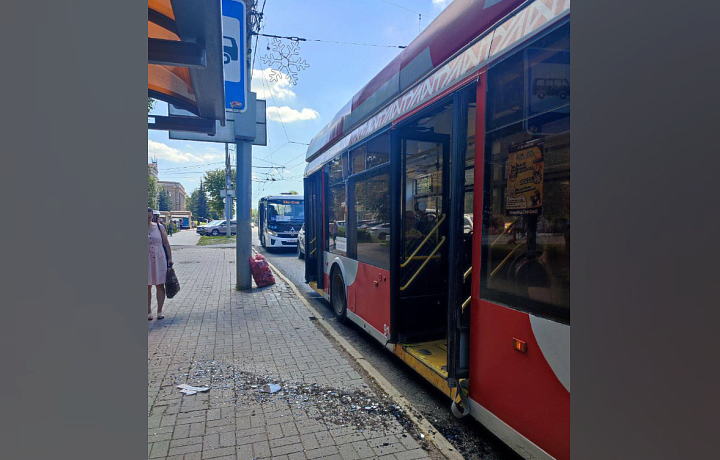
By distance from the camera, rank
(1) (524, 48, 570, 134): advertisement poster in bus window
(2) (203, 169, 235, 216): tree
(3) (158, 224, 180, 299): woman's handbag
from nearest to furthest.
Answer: (1) (524, 48, 570, 134): advertisement poster in bus window
(3) (158, 224, 180, 299): woman's handbag
(2) (203, 169, 235, 216): tree

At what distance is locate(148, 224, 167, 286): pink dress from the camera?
20.3ft

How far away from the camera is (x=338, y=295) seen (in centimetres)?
661

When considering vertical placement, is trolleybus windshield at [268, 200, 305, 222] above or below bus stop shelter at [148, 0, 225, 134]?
below

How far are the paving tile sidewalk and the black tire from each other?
0.48 meters

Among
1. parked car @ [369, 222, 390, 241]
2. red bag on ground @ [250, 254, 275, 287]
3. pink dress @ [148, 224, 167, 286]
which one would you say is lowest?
red bag on ground @ [250, 254, 275, 287]

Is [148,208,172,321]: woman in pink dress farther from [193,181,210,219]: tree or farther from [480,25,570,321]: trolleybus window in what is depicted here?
[193,181,210,219]: tree

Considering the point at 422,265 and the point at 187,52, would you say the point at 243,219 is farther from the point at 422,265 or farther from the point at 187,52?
the point at 187,52

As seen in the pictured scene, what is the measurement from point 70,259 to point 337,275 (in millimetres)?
6007

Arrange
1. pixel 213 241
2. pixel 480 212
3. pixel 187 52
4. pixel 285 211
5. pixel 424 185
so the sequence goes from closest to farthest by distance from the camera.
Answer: pixel 187 52 → pixel 480 212 → pixel 424 185 → pixel 285 211 → pixel 213 241

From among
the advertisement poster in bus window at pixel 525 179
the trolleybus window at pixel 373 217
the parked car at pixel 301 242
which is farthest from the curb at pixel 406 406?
the parked car at pixel 301 242

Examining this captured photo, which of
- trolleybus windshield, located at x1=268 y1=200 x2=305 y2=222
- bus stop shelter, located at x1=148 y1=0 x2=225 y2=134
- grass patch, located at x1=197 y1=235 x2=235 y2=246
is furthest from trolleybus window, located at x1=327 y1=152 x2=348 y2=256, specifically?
grass patch, located at x1=197 y1=235 x2=235 y2=246

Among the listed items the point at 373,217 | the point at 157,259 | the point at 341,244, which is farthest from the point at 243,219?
the point at 373,217

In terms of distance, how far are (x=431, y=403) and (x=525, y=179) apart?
7.74 feet

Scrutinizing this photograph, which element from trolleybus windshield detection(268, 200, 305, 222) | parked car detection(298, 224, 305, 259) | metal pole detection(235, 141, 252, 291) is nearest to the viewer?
metal pole detection(235, 141, 252, 291)
